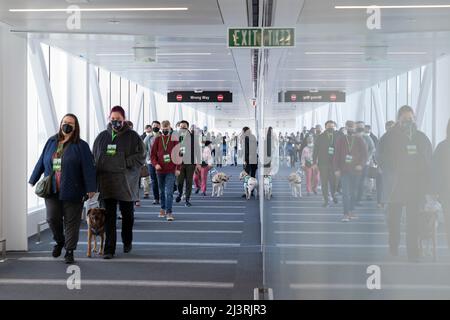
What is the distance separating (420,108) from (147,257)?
6.61 m

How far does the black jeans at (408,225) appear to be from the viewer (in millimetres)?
869

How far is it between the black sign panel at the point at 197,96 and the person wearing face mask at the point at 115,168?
13.5 meters

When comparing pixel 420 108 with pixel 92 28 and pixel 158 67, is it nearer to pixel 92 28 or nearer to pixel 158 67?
pixel 92 28

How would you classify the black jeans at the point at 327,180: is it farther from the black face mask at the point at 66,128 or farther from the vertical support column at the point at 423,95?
the black face mask at the point at 66,128

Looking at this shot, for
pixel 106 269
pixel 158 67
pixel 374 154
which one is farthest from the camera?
pixel 158 67

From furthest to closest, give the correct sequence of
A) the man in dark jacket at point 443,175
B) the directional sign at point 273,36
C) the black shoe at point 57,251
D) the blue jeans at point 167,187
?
the blue jeans at point 167,187, the black shoe at point 57,251, the directional sign at point 273,36, the man in dark jacket at point 443,175

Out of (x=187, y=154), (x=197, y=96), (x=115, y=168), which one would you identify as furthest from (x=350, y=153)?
(x=197, y=96)

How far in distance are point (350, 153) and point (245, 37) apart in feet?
19.9

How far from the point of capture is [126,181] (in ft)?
23.8

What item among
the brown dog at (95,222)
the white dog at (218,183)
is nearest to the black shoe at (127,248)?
the brown dog at (95,222)

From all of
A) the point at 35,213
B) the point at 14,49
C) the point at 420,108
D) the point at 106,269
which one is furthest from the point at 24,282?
the point at 420,108

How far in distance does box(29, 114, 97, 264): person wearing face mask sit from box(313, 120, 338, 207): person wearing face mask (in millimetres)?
5481

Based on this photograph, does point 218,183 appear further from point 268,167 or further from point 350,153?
point 350,153

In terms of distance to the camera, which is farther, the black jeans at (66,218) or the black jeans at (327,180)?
the black jeans at (66,218)
